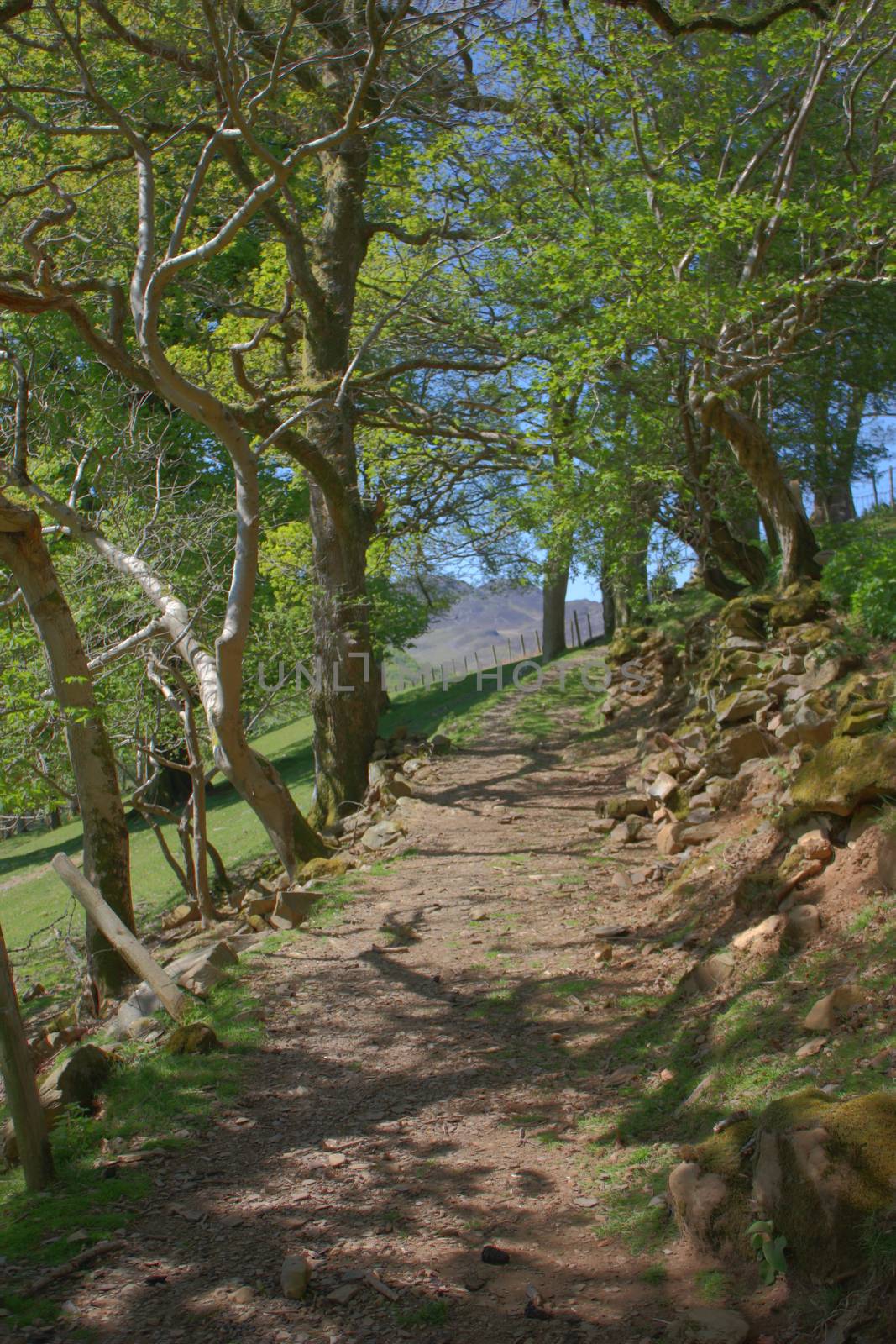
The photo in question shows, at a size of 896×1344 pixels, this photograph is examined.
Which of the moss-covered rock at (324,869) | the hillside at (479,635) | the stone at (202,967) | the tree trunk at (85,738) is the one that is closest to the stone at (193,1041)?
the stone at (202,967)

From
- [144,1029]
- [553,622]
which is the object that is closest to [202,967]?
[144,1029]

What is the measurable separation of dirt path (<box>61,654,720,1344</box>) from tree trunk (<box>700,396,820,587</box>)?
179 inches

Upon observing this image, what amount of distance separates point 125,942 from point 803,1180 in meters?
4.50

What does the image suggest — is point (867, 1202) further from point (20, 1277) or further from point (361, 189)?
point (361, 189)

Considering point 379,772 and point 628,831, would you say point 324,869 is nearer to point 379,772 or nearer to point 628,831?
point 628,831

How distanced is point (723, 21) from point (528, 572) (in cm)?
1130

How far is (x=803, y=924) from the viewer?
5770mm

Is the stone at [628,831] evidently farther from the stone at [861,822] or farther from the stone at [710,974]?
the stone at [861,822]

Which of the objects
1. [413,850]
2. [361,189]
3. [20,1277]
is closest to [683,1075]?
[20,1277]

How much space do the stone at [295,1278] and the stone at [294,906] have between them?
15.8ft

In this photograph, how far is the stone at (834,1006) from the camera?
4746 mm

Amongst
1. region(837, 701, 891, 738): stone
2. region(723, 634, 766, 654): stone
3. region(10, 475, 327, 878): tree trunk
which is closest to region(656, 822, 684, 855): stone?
region(837, 701, 891, 738): stone

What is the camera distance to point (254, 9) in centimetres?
1320

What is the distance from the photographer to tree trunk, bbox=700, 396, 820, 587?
38.9 feet
